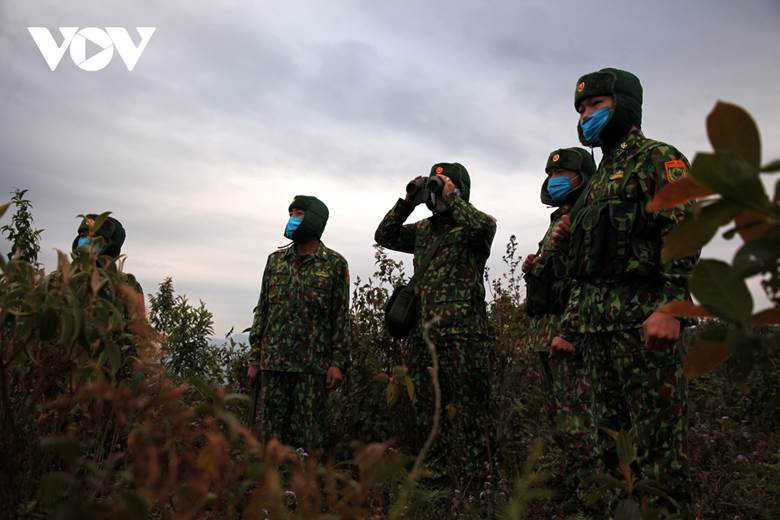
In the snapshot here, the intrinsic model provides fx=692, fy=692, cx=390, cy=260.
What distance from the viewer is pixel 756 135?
0.68 m

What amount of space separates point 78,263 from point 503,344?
16.1ft

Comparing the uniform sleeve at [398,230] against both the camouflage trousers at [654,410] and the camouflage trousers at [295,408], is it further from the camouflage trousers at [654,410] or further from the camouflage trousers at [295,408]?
the camouflage trousers at [654,410]

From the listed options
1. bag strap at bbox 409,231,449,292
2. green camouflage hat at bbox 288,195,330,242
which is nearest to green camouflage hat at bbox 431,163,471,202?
bag strap at bbox 409,231,449,292

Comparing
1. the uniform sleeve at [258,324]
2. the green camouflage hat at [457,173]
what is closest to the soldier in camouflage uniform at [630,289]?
the green camouflage hat at [457,173]

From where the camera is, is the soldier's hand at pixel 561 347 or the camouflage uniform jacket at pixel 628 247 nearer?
the camouflage uniform jacket at pixel 628 247

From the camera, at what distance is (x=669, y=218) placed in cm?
265

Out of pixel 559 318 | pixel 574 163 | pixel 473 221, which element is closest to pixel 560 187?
pixel 574 163

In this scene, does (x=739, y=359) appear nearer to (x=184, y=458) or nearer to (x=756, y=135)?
(x=756, y=135)

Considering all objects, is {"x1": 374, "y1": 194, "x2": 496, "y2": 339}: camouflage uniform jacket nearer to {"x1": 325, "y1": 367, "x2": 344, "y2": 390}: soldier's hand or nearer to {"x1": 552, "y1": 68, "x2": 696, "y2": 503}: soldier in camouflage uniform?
{"x1": 325, "y1": 367, "x2": 344, "y2": 390}: soldier's hand

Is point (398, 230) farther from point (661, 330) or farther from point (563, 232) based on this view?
point (661, 330)

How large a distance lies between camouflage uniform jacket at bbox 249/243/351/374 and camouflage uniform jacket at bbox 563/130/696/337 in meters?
2.60

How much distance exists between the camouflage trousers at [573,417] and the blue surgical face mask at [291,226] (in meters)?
2.24

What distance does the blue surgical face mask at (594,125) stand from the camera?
3115 mm

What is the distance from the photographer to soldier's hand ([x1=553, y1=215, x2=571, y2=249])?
3145mm
